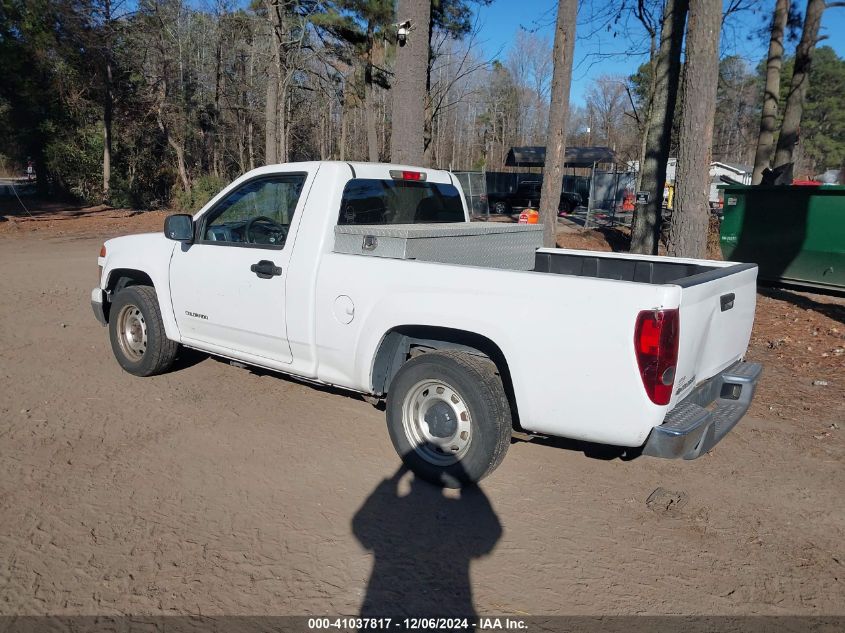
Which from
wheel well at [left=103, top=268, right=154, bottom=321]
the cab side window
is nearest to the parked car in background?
wheel well at [left=103, top=268, right=154, bottom=321]

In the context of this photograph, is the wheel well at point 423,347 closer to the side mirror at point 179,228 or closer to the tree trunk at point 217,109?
the side mirror at point 179,228

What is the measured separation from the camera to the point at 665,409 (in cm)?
326

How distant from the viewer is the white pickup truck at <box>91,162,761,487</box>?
3.26 meters

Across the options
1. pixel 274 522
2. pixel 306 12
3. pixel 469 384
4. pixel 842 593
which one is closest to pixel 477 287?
pixel 469 384

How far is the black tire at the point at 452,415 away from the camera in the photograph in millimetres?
3691

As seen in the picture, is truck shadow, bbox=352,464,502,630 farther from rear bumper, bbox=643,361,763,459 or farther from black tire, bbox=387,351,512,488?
rear bumper, bbox=643,361,763,459

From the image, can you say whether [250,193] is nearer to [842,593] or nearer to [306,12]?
[842,593]

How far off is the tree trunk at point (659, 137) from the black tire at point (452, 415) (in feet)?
32.1

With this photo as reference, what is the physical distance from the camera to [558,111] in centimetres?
1267

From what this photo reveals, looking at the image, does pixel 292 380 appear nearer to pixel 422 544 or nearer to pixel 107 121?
pixel 422 544

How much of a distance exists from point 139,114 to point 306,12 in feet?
34.0

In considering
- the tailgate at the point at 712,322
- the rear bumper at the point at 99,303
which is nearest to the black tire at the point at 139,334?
the rear bumper at the point at 99,303

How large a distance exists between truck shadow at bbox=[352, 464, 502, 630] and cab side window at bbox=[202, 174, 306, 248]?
1.98m

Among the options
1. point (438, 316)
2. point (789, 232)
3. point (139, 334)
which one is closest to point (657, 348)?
point (438, 316)
